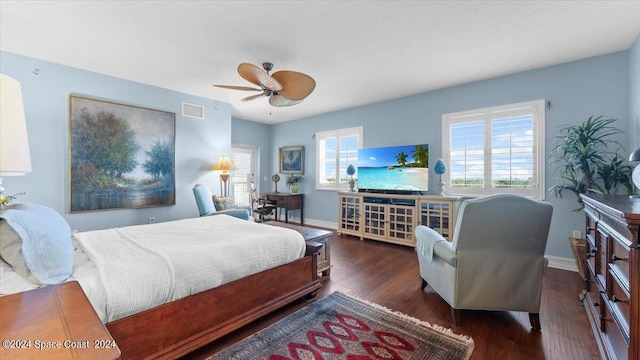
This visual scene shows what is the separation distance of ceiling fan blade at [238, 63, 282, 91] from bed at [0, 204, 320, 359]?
57.5 inches

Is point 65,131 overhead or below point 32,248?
overhead

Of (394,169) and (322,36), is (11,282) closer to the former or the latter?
(322,36)

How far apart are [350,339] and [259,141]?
18.0ft

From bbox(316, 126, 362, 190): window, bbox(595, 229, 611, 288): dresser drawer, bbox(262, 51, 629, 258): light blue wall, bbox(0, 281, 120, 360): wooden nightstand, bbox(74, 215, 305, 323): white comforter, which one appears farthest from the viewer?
bbox(316, 126, 362, 190): window

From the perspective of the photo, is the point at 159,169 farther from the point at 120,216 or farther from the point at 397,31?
the point at 397,31

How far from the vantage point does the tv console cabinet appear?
12.4 feet

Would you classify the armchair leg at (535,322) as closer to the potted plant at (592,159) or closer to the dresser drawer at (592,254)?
the dresser drawer at (592,254)

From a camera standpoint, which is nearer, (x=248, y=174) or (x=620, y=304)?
(x=620, y=304)

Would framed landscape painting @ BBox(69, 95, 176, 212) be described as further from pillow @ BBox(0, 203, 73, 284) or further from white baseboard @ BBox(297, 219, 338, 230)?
white baseboard @ BBox(297, 219, 338, 230)

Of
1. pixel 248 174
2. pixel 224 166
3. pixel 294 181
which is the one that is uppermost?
pixel 224 166

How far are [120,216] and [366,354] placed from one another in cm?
386

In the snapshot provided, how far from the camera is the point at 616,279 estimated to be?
1379 mm

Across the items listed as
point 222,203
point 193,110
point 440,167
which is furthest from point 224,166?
point 440,167

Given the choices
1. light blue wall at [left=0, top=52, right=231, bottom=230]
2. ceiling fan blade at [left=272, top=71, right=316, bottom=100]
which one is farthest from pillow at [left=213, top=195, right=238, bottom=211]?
ceiling fan blade at [left=272, top=71, right=316, bottom=100]
